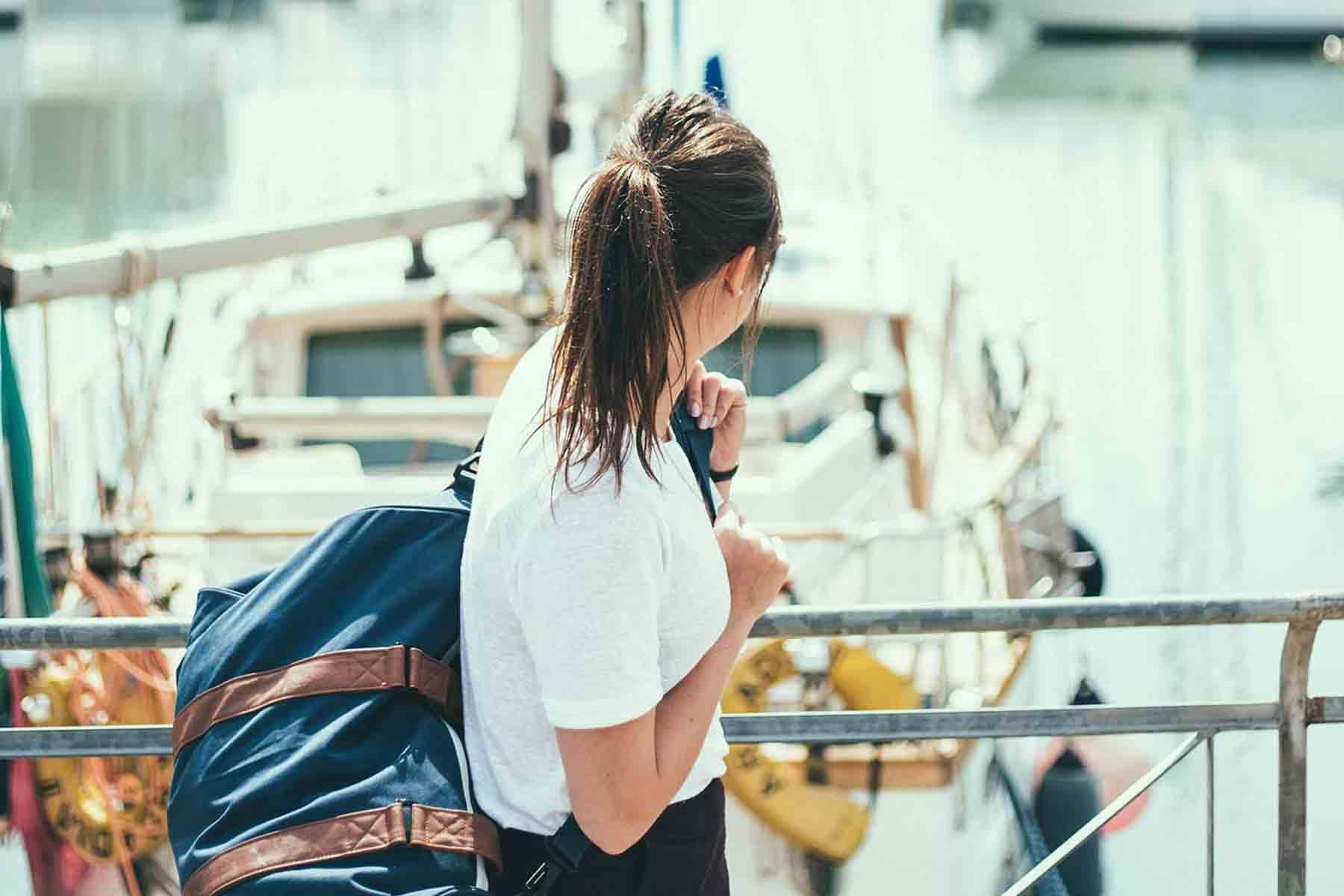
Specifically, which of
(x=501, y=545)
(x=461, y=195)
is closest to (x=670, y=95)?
(x=501, y=545)

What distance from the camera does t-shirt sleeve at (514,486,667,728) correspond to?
1.24m

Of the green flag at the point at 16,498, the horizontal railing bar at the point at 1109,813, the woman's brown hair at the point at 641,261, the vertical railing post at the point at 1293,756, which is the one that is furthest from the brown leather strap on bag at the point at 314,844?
the green flag at the point at 16,498

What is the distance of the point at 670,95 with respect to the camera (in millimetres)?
1373

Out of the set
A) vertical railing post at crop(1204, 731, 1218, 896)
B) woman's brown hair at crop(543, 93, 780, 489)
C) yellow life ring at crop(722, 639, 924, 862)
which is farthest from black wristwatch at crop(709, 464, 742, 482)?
yellow life ring at crop(722, 639, 924, 862)

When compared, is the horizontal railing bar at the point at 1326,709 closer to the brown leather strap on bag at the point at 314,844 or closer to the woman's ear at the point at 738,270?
the woman's ear at the point at 738,270

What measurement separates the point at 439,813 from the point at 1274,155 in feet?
99.5

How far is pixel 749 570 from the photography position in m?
1.42

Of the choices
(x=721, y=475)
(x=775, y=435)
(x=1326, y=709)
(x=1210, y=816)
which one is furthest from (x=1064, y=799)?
(x=721, y=475)

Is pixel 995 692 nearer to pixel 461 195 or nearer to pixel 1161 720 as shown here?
pixel 461 195

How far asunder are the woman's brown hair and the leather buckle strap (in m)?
0.24

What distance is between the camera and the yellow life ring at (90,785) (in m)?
4.07

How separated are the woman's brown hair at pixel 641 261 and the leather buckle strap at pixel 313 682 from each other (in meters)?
0.24

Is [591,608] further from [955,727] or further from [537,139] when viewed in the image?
[537,139]

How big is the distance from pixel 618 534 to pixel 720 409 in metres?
0.45
